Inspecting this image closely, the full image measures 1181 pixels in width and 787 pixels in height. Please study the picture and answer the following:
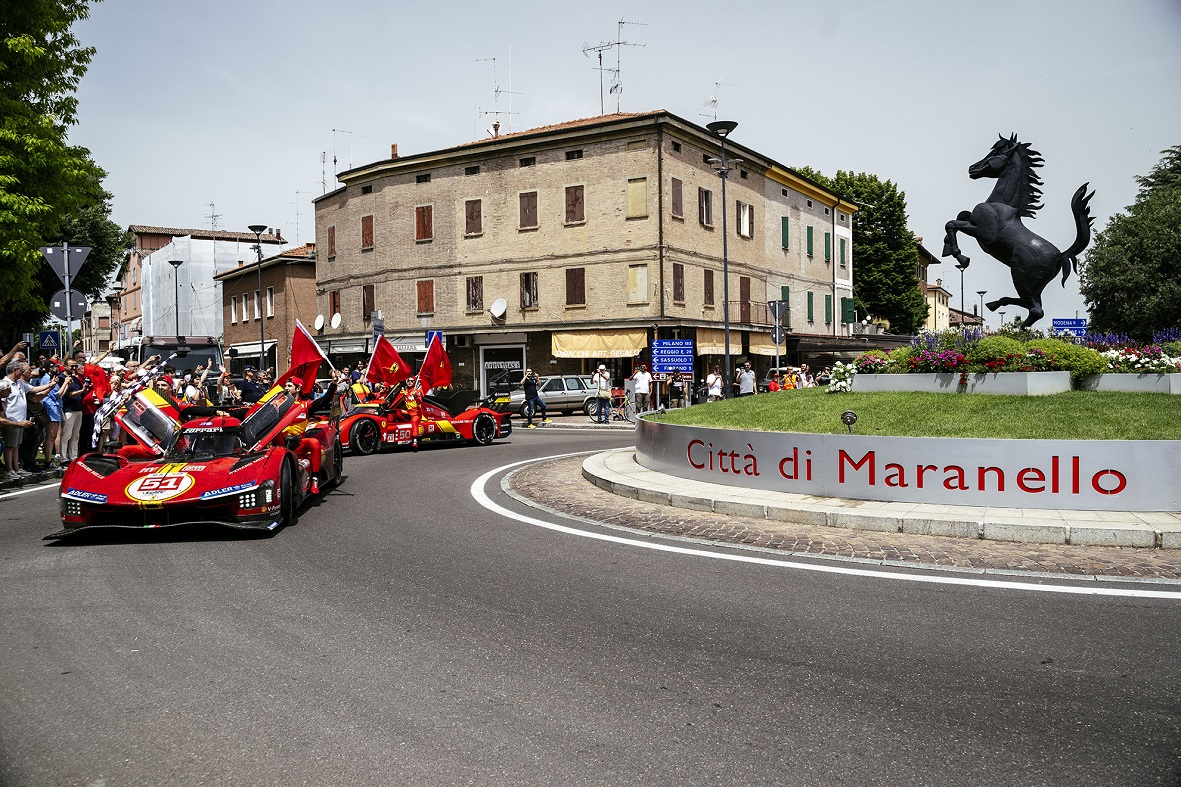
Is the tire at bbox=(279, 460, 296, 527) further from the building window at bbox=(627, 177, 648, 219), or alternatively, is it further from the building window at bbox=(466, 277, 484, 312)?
the building window at bbox=(466, 277, 484, 312)

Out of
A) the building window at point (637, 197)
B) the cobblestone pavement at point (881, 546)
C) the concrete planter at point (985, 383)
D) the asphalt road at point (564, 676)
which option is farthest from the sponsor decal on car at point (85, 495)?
the building window at point (637, 197)

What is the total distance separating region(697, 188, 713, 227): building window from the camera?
38.5m

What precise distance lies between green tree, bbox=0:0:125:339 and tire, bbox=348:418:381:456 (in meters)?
7.19

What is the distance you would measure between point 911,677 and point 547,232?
34.8 metres

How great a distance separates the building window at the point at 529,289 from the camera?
3850 cm

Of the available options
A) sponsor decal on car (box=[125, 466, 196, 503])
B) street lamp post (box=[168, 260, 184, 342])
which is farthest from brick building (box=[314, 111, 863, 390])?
sponsor decal on car (box=[125, 466, 196, 503])

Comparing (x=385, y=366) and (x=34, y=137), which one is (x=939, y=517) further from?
(x=34, y=137)

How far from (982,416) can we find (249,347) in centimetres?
4853

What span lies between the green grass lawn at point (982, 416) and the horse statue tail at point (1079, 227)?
2.74 metres

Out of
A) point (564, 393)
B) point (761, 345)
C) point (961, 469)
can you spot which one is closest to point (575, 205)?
point (564, 393)

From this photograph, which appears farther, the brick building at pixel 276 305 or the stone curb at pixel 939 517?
the brick building at pixel 276 305

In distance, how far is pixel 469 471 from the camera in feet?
48.9

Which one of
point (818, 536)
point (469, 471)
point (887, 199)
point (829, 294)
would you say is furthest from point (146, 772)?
point (887, 199)

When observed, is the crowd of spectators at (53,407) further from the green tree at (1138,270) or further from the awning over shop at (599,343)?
the green tree at (1138,270)
